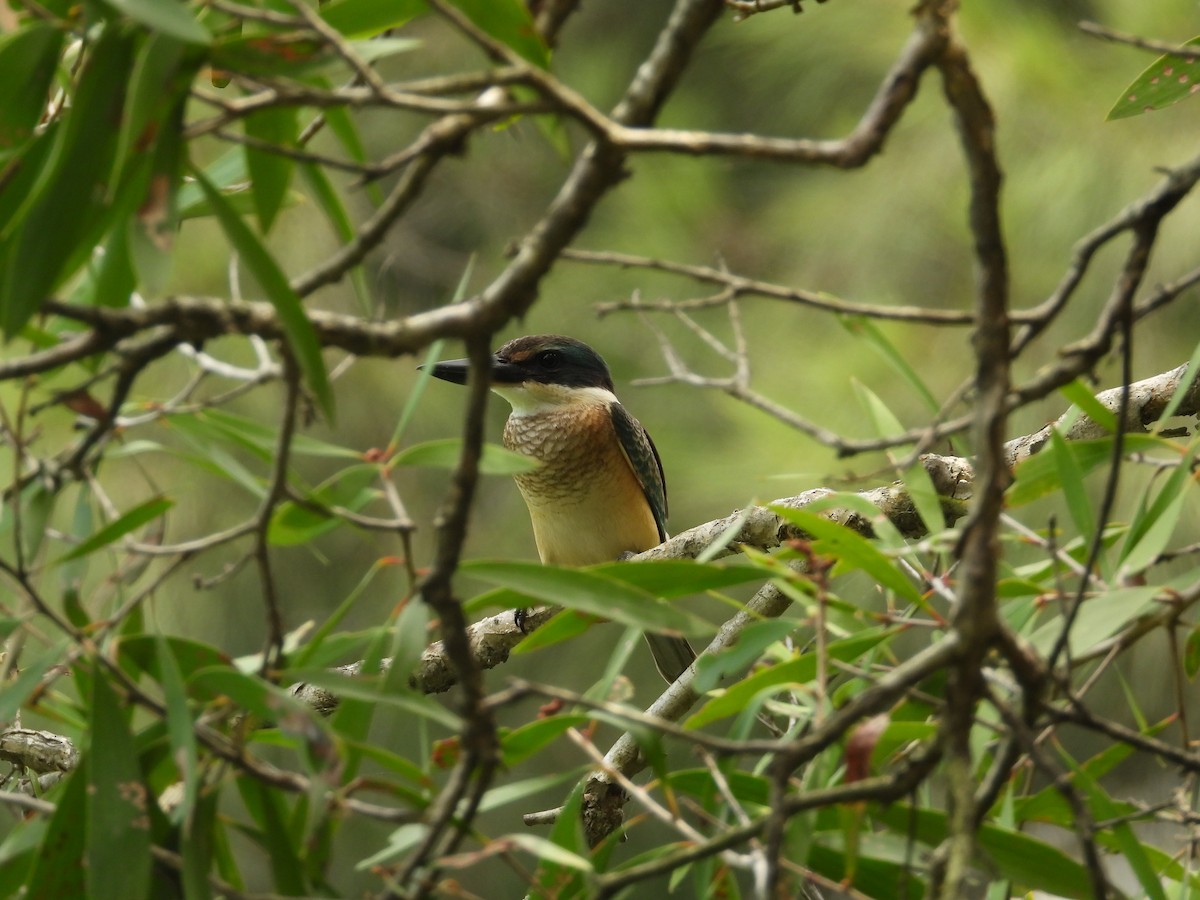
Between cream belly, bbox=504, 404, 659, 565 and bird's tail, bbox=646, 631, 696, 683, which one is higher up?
cream belly, bbox=504, 404, 659, 565

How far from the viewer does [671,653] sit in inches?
84.7

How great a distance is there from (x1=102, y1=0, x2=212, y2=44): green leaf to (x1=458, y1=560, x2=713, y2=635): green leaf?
32cm

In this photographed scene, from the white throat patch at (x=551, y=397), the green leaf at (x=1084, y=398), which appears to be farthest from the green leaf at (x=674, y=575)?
the white throat patch at (x=551, y=397)

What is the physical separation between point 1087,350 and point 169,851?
0.64 m

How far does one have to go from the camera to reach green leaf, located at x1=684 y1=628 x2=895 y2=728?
2.84 ft

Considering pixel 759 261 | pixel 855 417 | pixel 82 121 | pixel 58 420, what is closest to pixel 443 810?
pixel 82 121

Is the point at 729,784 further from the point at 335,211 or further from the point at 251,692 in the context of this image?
the point at 335,211

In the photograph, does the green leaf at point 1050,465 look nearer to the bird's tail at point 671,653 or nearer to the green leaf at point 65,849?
the green leaf at point 65,849

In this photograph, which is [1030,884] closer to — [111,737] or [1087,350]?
[1087,350]

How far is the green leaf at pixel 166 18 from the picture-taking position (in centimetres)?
54

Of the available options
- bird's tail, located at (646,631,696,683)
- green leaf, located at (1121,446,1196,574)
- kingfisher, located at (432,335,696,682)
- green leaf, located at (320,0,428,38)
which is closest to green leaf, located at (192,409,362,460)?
green leaf, located at (320,0,428,38)

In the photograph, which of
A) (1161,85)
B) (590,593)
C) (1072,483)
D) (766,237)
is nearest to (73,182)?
(590,593)

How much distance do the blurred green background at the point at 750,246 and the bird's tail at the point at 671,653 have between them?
0.62 m

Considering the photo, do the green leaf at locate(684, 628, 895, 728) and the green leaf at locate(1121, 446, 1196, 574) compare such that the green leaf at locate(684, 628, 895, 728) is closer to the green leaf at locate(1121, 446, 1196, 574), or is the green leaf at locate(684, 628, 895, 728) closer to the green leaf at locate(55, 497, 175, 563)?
the green leaf at locate(1121, 446, 1196, 574)
